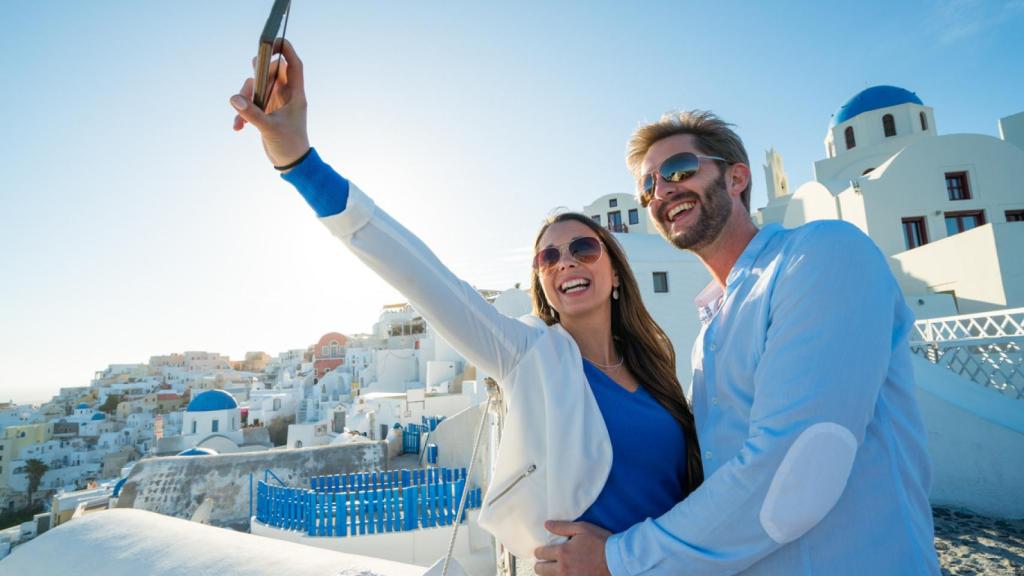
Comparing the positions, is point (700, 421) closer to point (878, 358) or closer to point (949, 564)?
point (878, 358)

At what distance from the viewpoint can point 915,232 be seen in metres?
16.8

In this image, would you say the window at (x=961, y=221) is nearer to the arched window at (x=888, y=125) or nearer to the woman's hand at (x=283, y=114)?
the arched window at (x=888, y=125)

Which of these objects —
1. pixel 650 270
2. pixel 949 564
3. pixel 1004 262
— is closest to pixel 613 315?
pixel 949 564

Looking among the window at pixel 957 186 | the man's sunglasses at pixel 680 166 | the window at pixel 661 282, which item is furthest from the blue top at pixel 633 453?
the window at pixel 957 186

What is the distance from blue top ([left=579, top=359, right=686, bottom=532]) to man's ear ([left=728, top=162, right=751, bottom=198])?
0.94 meters

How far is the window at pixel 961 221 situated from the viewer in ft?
54.6

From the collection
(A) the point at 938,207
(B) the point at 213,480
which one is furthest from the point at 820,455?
(A) the point at 938,207

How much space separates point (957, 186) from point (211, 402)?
143 feet

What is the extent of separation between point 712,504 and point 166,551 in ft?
9.66

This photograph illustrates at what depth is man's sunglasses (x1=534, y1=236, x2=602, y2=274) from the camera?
1905 millimetres

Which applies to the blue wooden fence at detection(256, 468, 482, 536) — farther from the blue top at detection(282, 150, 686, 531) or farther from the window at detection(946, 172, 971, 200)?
the window at detection(946, 172, 971, 200)

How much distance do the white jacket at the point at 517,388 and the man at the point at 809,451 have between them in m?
0.11

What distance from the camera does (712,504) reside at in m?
1.20

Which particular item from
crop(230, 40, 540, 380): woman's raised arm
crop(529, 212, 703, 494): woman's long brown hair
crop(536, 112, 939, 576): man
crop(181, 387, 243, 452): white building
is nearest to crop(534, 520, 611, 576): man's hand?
crop(536, 112, 939, 576): man
